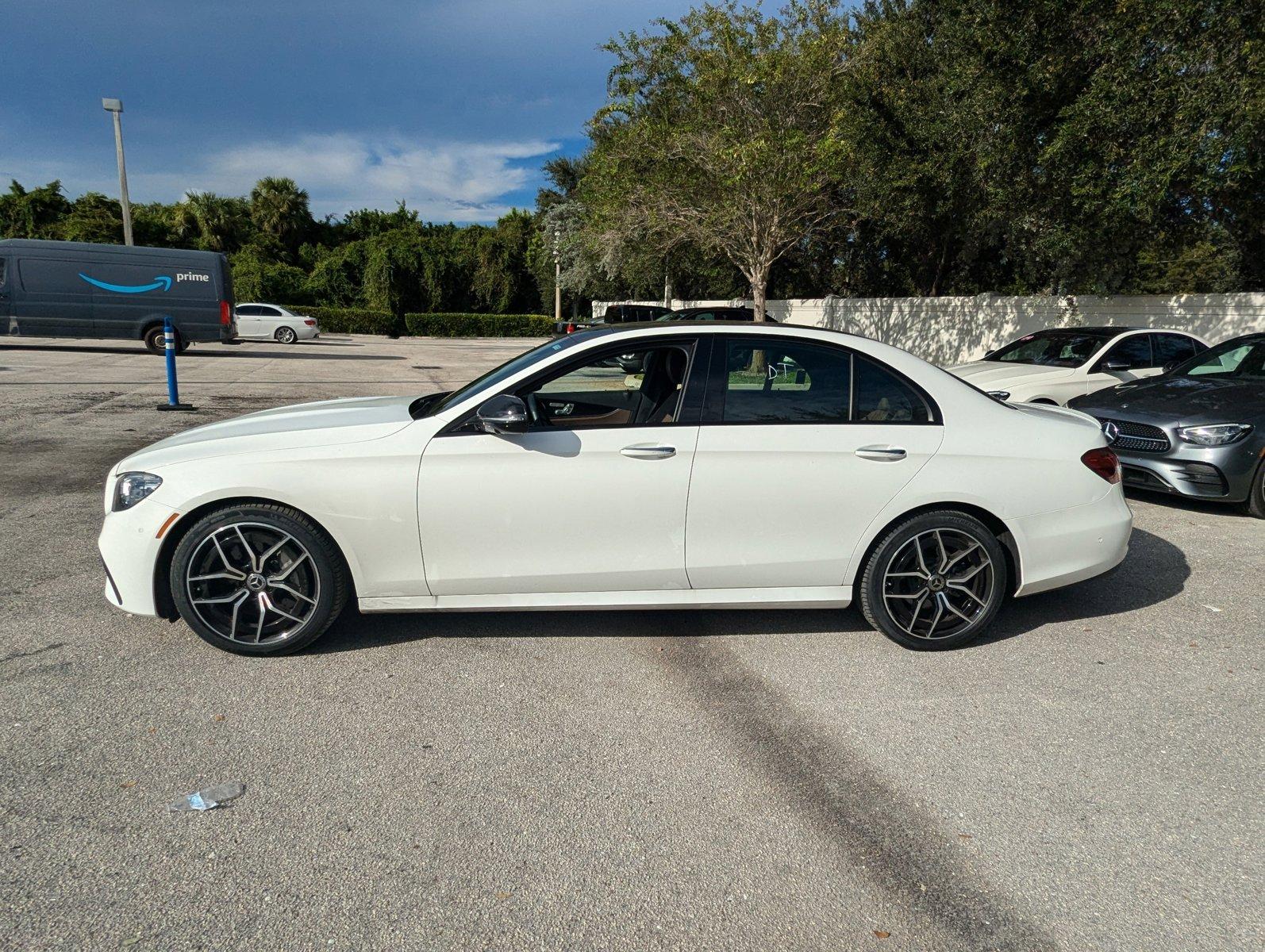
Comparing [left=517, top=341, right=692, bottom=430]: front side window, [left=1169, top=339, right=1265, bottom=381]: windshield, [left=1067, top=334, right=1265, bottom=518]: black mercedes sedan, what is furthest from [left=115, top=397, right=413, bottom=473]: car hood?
[left=1169, top=339, right=1265, bottom=381]: windshield

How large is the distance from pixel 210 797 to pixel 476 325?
142 ft

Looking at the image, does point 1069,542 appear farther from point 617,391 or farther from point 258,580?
point 258,580

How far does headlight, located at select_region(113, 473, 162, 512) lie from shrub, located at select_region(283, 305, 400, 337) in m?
40.5

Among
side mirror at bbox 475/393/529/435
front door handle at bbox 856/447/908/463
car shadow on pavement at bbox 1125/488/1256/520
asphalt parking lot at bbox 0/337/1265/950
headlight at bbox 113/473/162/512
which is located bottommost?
asphalt parking lot at bbox 0/337/1265/950

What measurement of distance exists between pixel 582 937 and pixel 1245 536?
251 inches

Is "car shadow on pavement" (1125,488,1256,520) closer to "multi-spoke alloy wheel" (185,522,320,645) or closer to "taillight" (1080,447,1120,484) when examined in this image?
"taillight" (1080,447,1120,484)

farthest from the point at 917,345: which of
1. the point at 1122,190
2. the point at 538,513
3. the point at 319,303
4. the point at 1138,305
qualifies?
the point at 319,303

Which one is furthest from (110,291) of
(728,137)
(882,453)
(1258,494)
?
(1258,494)

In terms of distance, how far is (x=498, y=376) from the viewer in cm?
411

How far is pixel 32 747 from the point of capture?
9.84ft

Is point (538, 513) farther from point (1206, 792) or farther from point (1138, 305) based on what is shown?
point (1138, 305)

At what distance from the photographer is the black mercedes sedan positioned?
255 inches

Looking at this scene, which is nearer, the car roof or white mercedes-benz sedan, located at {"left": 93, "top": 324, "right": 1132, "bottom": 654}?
white mercedes-benz sedan, located at {"left": 93, "top": 324, "right": 1132, "bottom": 654}

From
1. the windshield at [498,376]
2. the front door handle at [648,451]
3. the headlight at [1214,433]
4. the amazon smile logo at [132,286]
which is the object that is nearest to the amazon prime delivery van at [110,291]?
the amazon smile logo at [132,286]
